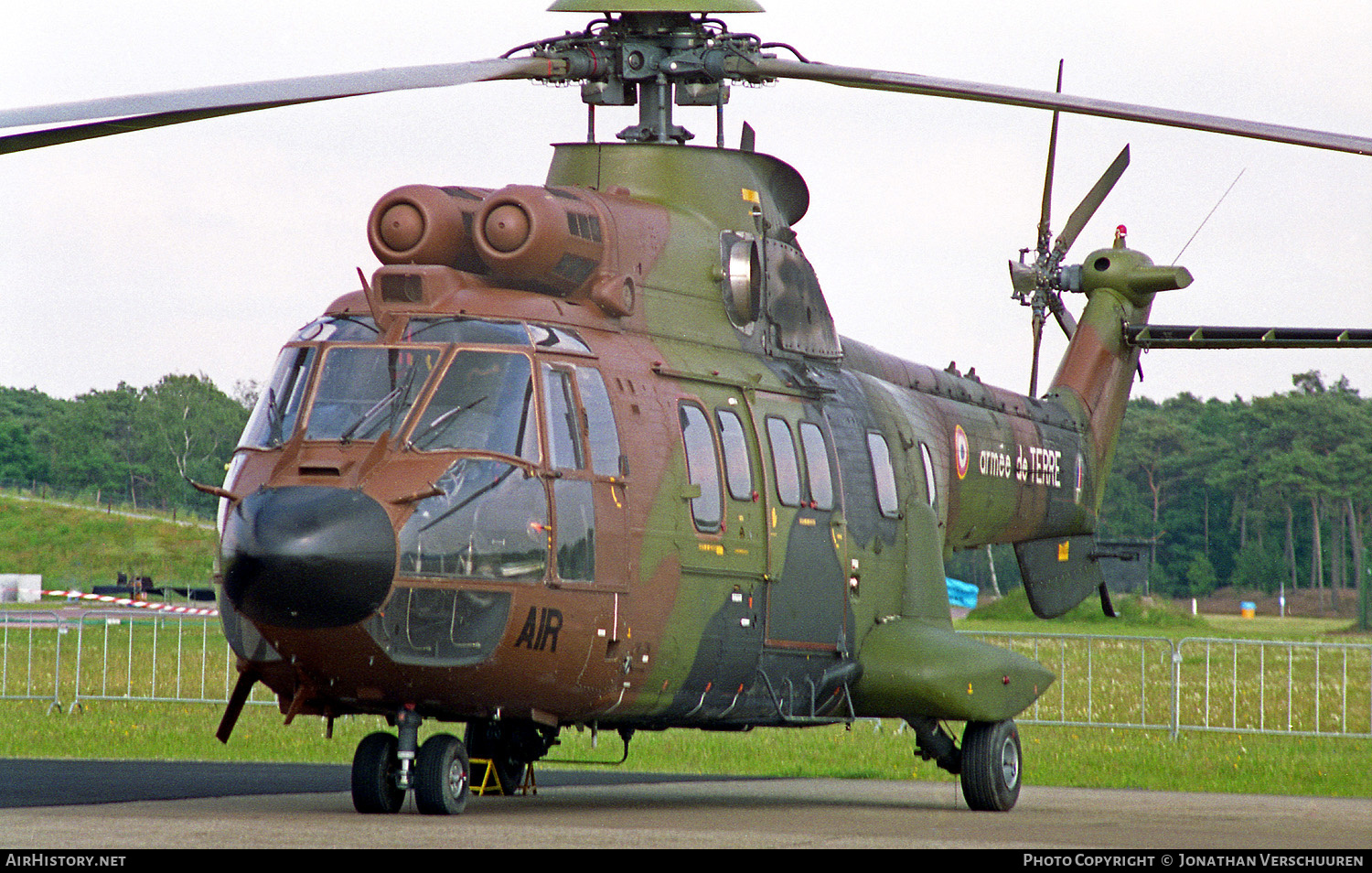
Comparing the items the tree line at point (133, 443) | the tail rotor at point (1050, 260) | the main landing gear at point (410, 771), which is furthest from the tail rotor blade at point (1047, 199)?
→ the tree line at point (133, 443)

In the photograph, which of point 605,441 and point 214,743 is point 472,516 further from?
point 214,743

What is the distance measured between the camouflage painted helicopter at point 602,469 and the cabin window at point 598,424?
21 mm

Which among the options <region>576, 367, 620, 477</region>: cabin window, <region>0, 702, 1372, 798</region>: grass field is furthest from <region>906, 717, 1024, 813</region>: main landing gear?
<region>576, 367, 620, 477</region>: cabin window

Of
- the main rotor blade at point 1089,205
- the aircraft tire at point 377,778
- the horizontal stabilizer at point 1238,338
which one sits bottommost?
the aircraft tire at point 377,778

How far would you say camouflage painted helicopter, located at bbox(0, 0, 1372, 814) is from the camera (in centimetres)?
1033

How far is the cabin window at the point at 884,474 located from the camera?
559 inches

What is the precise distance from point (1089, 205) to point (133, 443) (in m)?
74.4

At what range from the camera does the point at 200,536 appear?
69.7m

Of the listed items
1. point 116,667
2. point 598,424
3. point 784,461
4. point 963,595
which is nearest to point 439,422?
point 598,424

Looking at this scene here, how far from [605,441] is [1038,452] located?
7.71 meters

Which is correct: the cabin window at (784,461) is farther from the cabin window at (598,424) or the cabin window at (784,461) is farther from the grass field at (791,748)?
the grass field at (791,748)

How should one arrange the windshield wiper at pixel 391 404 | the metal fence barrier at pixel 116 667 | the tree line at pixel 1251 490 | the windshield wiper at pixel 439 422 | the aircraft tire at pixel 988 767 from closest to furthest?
the windshield wiper at pixel 439 422, the windshield wiper at pixel 391 404, the aircraft tire at pixel 988 767, the metal fence barrier at pixel 116 667, the tree line at pixel 1251 490

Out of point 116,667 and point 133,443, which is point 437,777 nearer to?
point 116,667
